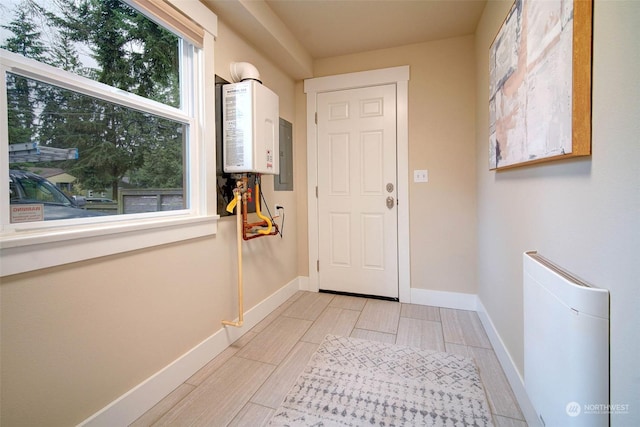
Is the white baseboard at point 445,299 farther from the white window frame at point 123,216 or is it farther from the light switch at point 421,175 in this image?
the white window frame at point 123,216

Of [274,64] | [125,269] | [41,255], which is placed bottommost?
[125,269]

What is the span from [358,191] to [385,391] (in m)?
1.82

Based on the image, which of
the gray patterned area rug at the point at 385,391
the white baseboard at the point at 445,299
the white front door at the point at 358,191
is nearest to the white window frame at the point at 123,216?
the gray patterned area rug at the point at 385,391

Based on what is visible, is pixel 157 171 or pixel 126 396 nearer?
pixel 126 396

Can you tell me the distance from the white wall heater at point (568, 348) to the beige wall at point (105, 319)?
5.60 ft

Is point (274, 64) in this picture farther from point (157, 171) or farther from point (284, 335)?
point (284, 335)

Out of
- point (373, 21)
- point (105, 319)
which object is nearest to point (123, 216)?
point (105, 319)

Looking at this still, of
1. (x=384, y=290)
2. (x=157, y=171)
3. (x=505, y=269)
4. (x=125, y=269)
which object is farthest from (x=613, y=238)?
(x=384, y=290)

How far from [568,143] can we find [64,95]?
6.14 ft

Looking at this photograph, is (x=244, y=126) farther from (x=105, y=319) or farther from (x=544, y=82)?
(x=544, y=82)

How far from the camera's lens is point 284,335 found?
2088 millimetres

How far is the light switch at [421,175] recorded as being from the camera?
2.63 meters

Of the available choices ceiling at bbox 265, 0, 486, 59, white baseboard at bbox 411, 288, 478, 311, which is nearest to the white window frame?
ceiling at bbox 265, 0, 486, 59

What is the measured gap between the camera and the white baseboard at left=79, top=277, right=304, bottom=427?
120 cm
